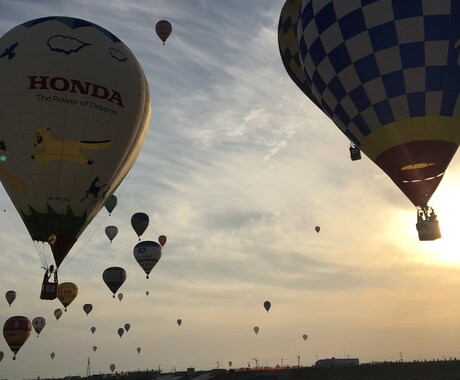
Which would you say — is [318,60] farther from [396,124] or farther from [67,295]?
[67,295]

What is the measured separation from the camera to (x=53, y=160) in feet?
80.5

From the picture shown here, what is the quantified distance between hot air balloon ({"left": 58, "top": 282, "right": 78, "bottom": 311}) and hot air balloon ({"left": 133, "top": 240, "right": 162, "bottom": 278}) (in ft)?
23.1

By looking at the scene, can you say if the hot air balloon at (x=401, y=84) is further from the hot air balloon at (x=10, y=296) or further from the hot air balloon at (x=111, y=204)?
the hot air balloon at (x=10, y=296)

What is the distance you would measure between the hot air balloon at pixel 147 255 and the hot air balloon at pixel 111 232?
277cm

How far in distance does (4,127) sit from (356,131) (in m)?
15.9

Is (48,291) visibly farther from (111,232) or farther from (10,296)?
(10,296)

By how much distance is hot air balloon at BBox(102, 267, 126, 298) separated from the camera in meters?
52.7

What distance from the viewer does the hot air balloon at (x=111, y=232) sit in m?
54.2

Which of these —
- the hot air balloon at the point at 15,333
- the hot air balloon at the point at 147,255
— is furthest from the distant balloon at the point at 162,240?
the hot air balloon at the point at 15,333

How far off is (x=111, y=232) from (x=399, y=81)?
40.7 m

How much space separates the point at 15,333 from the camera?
54.3 m

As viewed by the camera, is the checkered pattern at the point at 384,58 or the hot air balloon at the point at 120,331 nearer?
the checkered pattern at the point at 384,58

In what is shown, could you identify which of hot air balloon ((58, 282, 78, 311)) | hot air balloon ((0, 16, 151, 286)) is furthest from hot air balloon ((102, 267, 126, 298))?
hot air balloon ((0, 16, 151, 286))

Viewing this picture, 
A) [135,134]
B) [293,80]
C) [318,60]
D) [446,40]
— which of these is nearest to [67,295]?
[135,134]
